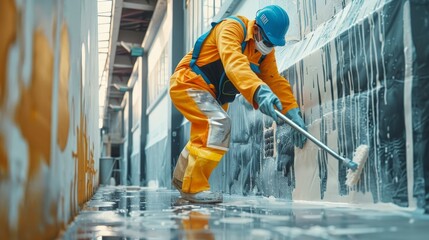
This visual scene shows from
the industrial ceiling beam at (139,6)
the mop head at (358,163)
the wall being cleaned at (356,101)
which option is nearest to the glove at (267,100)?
the wall being cleaned at (356,101)

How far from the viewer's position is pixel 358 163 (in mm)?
1773

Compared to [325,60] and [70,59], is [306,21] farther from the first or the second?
[70,59]

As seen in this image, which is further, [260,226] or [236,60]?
[236,60]

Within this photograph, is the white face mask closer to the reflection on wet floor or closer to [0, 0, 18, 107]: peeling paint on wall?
the reflection on wet floor

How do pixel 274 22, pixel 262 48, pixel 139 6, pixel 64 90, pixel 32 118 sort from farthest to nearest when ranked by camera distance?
pixel 139 6 < pixel 262 48 < pixel 274 22 < pixel 64 90 < pixel 32 118

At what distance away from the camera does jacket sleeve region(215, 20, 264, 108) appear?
2.05 meters

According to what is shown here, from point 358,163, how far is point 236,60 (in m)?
0.76

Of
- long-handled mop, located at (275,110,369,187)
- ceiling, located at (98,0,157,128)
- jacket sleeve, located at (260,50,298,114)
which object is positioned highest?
ceiling, located at (98,0,157,128)

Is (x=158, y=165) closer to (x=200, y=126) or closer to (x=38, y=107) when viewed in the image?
(x=200, y=126)

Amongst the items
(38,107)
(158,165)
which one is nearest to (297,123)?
(38,107)

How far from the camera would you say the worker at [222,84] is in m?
2.10

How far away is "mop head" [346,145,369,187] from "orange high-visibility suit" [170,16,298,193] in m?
0.56

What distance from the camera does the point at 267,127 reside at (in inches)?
113

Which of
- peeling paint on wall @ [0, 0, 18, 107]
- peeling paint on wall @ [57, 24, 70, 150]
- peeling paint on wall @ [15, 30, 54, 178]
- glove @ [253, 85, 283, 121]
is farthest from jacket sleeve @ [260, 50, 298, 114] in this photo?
peeling paint on wall @ [0, 0, 18, 107]
